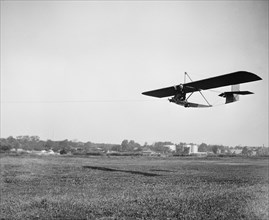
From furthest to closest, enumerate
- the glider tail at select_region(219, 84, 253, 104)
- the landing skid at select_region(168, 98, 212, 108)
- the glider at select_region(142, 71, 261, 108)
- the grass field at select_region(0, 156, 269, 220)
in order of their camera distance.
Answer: the landing skid at select_region(168, 98, 212, 108)
the glider tail at select_region(219, 84, 253, 104)
the glider at select_region(142, 71, 261, 108)
the grass field at select_region(0, 156, 269, 220)

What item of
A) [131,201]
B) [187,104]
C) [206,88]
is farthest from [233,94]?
[131,201]

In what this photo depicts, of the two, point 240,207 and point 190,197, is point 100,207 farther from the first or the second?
point 240,207

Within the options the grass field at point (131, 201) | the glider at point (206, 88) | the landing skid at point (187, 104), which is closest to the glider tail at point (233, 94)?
the glider at point (206, 88)

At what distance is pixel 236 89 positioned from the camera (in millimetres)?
17031

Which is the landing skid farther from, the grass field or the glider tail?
the grass field

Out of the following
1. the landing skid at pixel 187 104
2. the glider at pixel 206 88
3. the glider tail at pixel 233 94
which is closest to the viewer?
the glider at pixel 206 88

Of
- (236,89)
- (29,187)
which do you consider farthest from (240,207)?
(29,187)

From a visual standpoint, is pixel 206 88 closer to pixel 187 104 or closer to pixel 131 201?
pixel 187 104

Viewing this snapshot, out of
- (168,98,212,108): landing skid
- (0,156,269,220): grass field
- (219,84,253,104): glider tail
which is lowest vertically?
(0,156,269,220): grass field

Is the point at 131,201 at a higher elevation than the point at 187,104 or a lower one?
lower

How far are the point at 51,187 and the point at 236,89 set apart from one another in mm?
11988

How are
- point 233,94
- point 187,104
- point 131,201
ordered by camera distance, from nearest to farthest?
point 131,201 → point 233,94 → point 187,104

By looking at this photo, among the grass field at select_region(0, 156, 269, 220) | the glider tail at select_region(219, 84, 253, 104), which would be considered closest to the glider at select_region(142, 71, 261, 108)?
the glider tail at select_region(219, 84, 253, 104)

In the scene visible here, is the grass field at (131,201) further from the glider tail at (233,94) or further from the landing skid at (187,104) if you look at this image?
the glider tail at (233,94)
